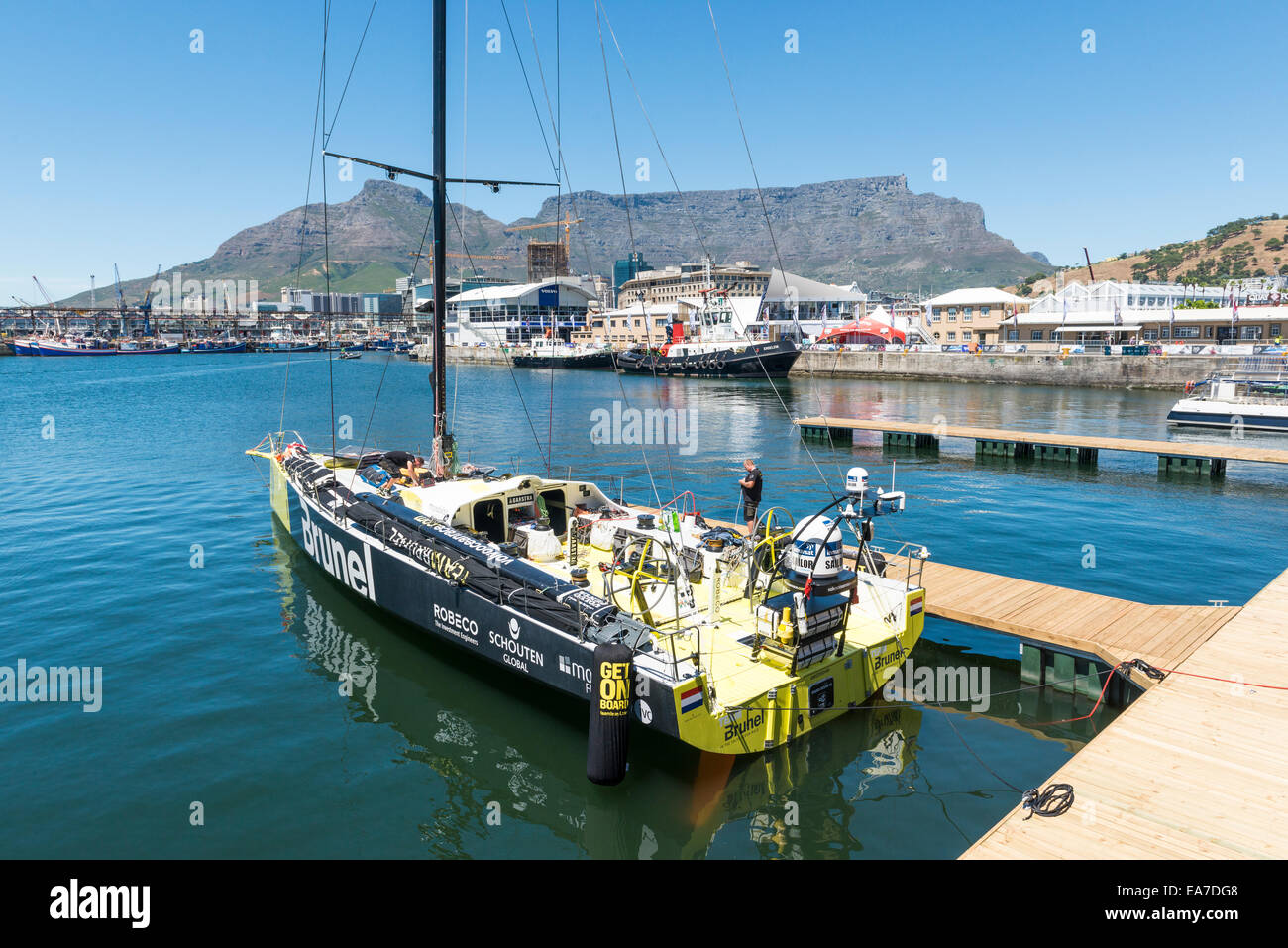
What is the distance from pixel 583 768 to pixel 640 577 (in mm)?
2502

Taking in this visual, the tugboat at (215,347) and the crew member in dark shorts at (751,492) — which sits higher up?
the tugboat at (215,347)

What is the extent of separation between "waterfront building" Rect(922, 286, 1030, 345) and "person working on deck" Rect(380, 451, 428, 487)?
7737cm

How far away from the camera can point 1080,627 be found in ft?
34.6

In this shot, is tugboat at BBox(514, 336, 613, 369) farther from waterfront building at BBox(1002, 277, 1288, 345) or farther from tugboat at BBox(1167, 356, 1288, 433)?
tugboat at BBox(1167, 356, 1288, 433)

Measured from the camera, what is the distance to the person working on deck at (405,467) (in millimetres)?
13602

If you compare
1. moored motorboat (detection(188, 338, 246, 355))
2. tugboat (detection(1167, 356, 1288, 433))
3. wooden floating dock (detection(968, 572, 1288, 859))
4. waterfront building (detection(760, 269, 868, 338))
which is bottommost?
wooden floating dock (detection(968, 572, 1288, 859))

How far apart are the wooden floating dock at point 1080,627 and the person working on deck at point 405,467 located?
31.0 feet

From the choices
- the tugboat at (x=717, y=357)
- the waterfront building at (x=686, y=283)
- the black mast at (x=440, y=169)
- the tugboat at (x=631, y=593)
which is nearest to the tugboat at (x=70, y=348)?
the tugboat at (x=717, y=357)

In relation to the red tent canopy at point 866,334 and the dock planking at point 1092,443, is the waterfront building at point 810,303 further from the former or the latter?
the dock planking at point 1092,443

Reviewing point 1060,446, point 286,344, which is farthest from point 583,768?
point 286,344

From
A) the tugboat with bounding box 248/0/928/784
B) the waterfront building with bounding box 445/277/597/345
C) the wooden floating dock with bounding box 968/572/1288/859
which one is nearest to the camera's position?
the wooden floating dock with bounding box 968/572/1288/859

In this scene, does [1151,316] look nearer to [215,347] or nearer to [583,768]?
[583,768]

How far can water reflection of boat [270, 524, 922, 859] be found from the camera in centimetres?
736

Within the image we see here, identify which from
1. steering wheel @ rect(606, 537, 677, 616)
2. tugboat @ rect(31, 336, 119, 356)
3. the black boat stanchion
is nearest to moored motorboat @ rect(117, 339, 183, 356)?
tugboat @ rect(31, 336, 119, 356)
